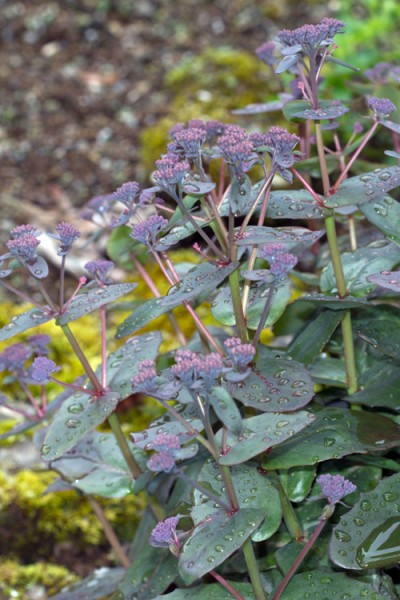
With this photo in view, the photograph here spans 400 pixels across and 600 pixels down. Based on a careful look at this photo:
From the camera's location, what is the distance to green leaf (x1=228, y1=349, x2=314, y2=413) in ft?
3.41

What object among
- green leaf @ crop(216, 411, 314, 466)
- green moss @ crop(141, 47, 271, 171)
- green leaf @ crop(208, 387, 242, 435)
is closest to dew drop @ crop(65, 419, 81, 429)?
green leaf @ crop(216, 411, 314, 466)

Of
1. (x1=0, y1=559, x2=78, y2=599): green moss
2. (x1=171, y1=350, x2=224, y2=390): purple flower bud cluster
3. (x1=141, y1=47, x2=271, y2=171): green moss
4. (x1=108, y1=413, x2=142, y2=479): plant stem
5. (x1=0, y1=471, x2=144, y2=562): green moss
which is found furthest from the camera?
(x1=141, y1=47, x2=271, y2=171): green moss

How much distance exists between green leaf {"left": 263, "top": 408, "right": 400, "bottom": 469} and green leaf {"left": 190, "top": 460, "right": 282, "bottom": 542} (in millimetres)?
35

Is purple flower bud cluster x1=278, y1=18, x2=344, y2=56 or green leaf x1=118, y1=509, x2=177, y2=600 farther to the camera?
green leaf x1=118, y1=509, x2=177, y2=600

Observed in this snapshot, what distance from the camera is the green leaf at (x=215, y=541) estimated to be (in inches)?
38.2

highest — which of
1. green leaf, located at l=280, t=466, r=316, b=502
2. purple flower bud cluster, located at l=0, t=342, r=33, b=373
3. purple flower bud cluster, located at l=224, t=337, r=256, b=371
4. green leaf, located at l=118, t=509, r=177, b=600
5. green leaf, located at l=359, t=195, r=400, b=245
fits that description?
purple flower bud cluster, located at l=224, t=337, r=256, b=371

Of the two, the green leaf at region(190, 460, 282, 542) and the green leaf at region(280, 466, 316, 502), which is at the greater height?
the green leaf at region(190, 460, 282, 542)

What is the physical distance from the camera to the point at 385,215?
126 centimetres

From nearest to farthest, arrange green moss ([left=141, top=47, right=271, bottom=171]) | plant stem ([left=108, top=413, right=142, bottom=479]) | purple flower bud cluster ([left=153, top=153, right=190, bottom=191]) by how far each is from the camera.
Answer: purple flower bud cluster ([left=153, top=153, right=190, bottom=191]) → plant stem ([left=108, top=413, right=142, bottom=479]) → green moss ([left=141, top=47, right=271, bottom=171])

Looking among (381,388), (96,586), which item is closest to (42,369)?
(381,388)

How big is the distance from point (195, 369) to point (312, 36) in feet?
1.59

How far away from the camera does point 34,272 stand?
1142mm

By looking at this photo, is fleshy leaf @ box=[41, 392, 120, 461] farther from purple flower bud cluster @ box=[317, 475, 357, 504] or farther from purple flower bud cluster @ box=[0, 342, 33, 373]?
purple flower bud cluster @ box=[317, 475, 357, 504]

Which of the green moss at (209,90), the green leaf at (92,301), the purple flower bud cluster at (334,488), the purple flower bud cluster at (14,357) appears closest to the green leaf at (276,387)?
the purple flower bud cluster at (334,488)
